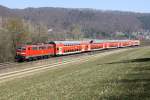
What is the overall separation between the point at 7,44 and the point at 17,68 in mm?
28436

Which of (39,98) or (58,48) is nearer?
(39,98)

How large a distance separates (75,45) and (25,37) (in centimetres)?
1608

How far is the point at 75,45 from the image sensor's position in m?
79.6

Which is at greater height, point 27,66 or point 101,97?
point 101,97

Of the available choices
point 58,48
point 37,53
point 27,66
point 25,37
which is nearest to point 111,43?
point 25,37

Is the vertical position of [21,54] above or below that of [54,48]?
below

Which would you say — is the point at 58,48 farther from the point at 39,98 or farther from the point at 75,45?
the point at 39,98

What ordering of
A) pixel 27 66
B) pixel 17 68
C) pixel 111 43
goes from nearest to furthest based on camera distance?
pixel 17 68, pixel 27 66, pixel 111 43

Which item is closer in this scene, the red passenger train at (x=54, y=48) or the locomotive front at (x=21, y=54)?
the locomotive front at (x=21, y=54)

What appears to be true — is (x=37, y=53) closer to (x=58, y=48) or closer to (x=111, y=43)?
(x=58, y=48)

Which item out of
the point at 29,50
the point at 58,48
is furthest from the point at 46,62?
the point at 58,48

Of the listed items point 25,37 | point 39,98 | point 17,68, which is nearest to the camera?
point 39,98

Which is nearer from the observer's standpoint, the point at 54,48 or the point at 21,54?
the point at 21,54

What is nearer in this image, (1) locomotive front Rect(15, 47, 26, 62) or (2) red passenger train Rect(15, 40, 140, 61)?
(1) locomotive front Rect(15, 47, 26, 62)
